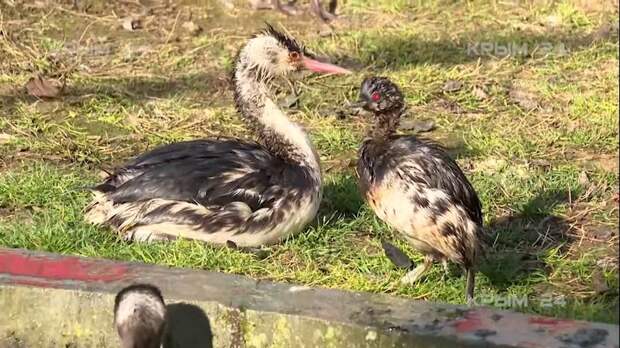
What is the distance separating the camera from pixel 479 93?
29.9 ft

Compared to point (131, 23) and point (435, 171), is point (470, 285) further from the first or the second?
point (131, 23)

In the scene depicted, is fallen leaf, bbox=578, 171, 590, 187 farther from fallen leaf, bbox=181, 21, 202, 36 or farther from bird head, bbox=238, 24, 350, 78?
fallen leaf, bbox=181, 21, 202, 36

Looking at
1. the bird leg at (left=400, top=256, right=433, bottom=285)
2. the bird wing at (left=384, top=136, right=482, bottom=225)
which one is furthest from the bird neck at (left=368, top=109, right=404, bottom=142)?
the bird leg at (left=400, top=256, right=433, bottom=285)

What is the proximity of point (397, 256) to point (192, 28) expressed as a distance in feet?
16.7

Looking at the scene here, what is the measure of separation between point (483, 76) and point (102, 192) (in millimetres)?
3807

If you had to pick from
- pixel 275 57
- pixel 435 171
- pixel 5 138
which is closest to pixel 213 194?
pixel 275 57

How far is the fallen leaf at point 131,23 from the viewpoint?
10797mm

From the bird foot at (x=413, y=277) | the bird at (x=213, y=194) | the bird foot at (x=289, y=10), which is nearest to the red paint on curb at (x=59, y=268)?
the bird at (x=213, y=194)

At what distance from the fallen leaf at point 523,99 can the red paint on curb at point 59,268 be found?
4.24 meters

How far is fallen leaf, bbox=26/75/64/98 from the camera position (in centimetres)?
908

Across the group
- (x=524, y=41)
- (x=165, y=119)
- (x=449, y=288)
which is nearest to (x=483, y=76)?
(x=524, y=41)

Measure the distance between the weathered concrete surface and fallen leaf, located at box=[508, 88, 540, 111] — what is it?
4093mm

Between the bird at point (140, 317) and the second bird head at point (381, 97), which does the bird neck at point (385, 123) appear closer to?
the second bird head at point (381, 97)

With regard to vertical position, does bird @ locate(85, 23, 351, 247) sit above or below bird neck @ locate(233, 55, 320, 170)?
below
